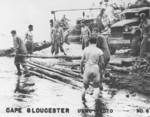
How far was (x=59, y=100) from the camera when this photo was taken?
7.13 m

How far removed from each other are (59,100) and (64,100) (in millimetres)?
121

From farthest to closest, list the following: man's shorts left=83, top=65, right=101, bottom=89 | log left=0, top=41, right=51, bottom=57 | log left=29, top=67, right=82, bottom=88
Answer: log left=0, top=41, right=51, bottom=57
log left=29, top=67, right=82, bottom=88
man's shorts left=83, top=65, right=101, bottom=89

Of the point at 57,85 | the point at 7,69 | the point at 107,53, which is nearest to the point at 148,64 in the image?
the point at 107,53

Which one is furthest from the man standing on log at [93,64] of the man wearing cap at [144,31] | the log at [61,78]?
the man wearing cap at [144,31]

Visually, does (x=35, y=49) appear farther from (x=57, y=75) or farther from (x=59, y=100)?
(x=59, y=100)

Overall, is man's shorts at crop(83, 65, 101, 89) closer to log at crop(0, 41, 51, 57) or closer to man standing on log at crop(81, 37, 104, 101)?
man standing on log at crop(81, 37, 104, 101)

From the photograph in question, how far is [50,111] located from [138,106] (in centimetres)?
196

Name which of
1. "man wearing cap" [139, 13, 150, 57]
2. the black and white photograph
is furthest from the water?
"man wearing cap" [139, 13, 150, 57]

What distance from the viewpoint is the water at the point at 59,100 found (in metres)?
5.96

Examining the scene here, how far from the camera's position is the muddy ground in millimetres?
5946

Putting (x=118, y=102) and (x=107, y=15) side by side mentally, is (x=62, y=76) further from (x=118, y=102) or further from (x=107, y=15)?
(x=107, y=15)

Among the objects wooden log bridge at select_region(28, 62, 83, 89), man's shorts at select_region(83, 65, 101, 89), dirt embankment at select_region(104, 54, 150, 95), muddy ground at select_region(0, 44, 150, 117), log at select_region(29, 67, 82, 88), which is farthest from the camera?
wooden log bridge at select_region(28, 62, 83, 89)

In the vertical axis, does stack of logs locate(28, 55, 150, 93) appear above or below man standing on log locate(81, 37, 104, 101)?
below

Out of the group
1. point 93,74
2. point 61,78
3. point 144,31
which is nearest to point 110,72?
point 61,78
